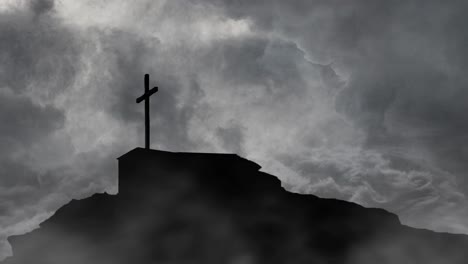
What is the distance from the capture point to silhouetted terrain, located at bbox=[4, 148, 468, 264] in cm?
3019

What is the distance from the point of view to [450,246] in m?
37.3

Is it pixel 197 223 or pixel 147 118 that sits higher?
pixel 147 118

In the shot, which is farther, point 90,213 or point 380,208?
point 380,208

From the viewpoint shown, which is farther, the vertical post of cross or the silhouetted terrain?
the vertical post of cross

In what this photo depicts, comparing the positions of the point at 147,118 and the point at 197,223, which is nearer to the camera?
the point at 197,223

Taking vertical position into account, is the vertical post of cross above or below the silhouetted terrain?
above

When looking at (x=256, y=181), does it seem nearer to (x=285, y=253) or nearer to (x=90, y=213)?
(x=285, y=253)

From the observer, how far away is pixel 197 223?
1205 inches

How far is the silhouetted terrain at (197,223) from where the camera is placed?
1188 inches

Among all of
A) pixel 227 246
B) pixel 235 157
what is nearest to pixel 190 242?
pixel 227 246

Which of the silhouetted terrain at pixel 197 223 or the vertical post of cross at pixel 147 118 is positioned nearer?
the silhouetted terrain at pixel 197 223

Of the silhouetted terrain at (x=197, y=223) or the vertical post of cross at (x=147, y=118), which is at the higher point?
the vertical post of cross at (x=147, y=118)

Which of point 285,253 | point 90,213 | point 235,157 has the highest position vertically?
point 235,157

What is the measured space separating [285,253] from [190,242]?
4.64 meters
